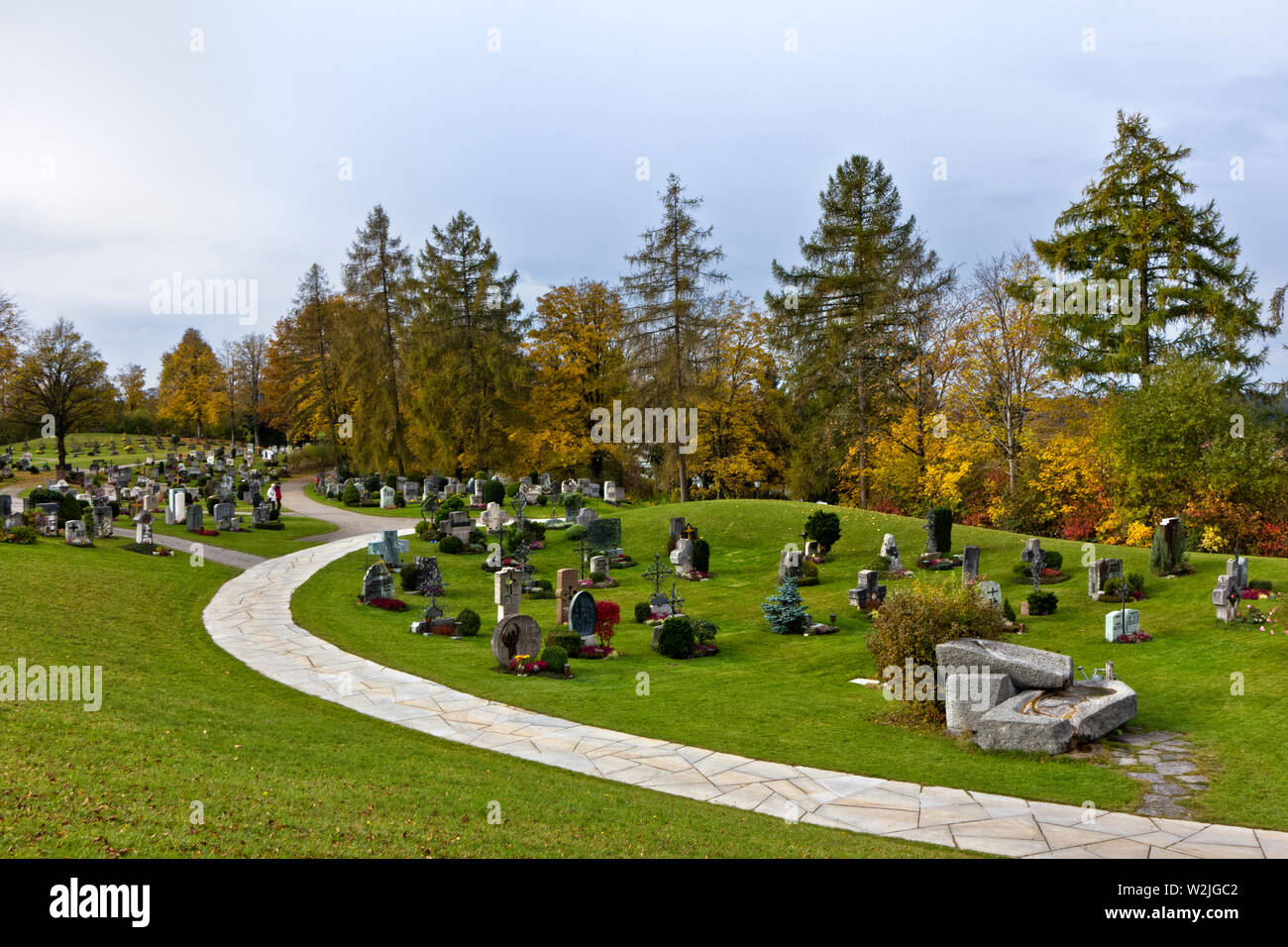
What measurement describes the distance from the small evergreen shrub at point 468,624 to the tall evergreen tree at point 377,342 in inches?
1297

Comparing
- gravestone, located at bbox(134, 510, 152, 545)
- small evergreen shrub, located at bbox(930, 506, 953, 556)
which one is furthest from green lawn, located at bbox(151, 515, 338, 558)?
small evergreen shrub, located at bbox(930, 506, 953, 556)

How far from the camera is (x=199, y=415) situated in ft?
235

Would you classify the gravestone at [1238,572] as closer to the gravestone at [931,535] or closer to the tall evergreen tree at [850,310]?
the gravestone at [931,535]

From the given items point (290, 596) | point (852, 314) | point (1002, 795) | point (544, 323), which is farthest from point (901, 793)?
point (544, 323)

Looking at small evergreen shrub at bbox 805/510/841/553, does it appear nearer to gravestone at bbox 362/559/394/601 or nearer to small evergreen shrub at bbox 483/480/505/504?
gravestone at bbox 362/559/394/601

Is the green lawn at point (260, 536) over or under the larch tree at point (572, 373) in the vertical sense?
under

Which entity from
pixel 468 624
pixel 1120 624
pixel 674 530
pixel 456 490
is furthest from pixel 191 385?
pixel 1120 624

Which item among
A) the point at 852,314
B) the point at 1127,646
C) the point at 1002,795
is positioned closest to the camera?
the point at 1002,795

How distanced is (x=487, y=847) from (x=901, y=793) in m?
5.29

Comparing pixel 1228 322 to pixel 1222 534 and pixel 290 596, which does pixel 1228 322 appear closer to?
pixel 1222 534

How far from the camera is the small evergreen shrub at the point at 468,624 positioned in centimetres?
1859

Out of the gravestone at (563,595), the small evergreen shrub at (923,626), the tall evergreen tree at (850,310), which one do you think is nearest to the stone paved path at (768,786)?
the small evergreen shrub at (923,626)

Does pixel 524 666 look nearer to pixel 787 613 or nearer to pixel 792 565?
pixel 787 613
